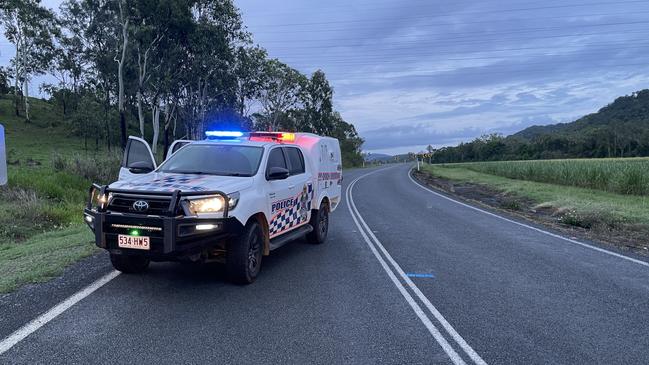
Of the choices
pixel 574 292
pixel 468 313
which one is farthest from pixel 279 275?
pixel 574 292

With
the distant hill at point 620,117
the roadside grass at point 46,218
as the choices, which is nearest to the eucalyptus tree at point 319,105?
the roadside grass at point 46,218

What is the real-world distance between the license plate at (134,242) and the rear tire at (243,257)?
1078 millimetres

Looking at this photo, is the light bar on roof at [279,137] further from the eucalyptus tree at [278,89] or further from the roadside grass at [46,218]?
the eucalyptus tree at [278,89]

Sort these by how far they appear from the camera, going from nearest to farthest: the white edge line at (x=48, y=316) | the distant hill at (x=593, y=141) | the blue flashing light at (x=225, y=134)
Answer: the white edge line at (x=48, y=316)
the blue flashing light at (x=225, y=134)
the distant hill at (x=593, y=141)

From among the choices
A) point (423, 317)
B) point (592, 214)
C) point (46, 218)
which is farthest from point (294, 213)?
point (592, 214)

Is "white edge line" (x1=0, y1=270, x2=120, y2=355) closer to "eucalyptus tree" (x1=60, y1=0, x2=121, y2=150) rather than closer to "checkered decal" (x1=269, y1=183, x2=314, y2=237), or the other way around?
"checkered decal" (x1=269, y1=183, x2=314, y2=237)

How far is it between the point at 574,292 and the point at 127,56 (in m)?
34.1

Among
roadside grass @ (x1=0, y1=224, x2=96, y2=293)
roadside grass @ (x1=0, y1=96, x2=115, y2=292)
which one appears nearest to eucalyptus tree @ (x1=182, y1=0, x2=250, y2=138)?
roadside grass @ (x1=0, y1=96, x2=115, y2=292)

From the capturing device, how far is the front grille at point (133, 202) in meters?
5.75

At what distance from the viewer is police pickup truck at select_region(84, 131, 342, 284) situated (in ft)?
18.7

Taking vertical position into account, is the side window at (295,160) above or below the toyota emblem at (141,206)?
above

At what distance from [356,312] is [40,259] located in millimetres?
5084

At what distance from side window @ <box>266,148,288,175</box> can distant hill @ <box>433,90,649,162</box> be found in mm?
82247

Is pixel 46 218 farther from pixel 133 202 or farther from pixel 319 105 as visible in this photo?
pixel 319 105
